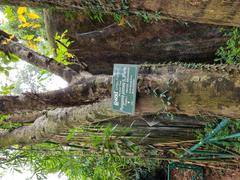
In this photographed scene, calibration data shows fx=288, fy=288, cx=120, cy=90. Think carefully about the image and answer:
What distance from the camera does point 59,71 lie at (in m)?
2.34

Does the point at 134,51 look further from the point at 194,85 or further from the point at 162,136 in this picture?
the point at 194,85

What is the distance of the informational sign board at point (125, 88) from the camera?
1.55 metres

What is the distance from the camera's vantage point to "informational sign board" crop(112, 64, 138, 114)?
1547 mm

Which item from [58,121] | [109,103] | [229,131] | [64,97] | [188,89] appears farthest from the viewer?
[229,131]

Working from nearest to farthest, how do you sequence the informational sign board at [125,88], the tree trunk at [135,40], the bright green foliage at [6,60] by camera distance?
the informational sign board at [125,88]
the bright green foliage at [6,60]
the tree trunk at [135,40]

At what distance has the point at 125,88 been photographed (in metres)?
1.58

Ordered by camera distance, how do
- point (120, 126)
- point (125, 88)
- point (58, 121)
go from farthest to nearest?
point (120, 126), point (58, 121), point (125, 88)

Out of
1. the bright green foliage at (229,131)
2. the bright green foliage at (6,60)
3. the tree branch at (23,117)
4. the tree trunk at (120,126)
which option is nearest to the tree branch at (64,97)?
the tree trunk at (120,126)

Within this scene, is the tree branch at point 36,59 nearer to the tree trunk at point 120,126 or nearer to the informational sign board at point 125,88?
the tree trunk at point 120,126

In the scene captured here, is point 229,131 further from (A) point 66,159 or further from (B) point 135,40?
(A) point 66,159

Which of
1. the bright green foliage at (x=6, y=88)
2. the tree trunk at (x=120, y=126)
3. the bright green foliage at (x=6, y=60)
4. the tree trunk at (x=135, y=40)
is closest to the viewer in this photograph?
the tree trunk at (x=120, y=126)

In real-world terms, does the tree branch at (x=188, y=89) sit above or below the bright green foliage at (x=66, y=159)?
above

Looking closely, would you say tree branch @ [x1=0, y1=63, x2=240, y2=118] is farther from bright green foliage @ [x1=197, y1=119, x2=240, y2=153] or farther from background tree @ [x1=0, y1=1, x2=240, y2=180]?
bright green foliage @ [x1=197, y1=119, x2=240, y2=153]

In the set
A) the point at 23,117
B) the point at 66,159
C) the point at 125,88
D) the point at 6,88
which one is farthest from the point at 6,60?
the point at 125,88
